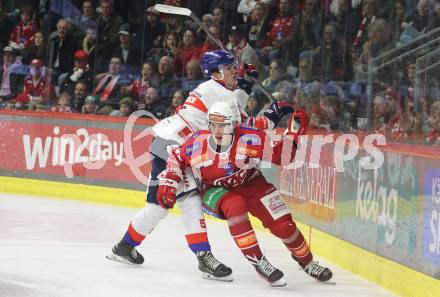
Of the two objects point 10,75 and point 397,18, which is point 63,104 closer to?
point 10,75

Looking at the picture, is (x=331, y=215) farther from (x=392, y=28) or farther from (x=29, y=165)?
(x=29, y=165)

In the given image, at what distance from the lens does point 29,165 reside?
10.4m

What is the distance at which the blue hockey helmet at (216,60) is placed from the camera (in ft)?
21.0

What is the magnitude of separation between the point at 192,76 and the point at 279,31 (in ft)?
3.70

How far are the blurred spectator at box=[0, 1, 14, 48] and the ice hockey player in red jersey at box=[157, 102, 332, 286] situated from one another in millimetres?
5685

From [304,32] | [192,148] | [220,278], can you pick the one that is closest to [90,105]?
[304,32]

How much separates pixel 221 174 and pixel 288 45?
11.5 ft

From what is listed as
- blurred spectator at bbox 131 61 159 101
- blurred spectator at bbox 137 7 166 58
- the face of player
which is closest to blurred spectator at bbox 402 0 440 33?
the face of player

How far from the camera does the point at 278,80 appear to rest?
368 inches

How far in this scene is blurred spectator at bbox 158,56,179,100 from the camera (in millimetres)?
10367

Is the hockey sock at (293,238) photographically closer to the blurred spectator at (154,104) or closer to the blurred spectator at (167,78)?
the blurred spectator at (154,104)

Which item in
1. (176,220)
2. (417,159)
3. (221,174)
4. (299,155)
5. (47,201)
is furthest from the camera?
(47,201)

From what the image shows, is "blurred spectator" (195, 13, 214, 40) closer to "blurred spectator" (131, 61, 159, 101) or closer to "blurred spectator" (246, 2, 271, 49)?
"blurred spectator" (246, 2, 271, 49)

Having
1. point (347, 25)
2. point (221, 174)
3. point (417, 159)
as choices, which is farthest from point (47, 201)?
point (417, 159)
